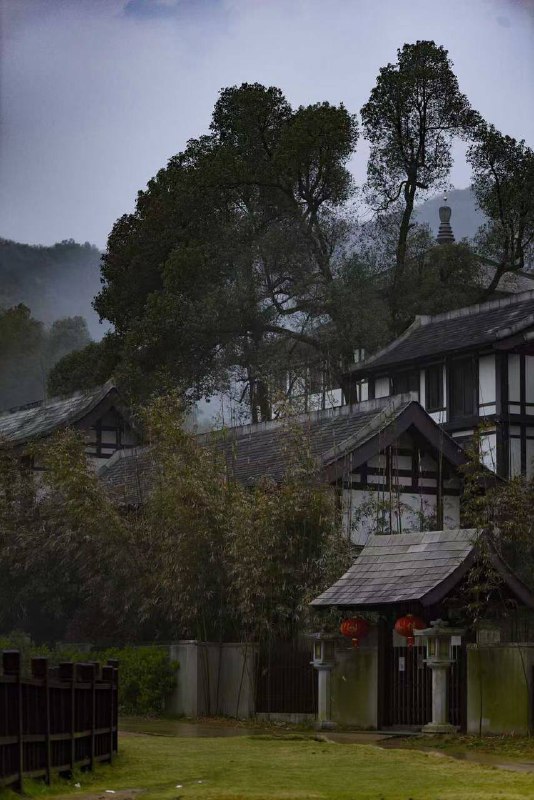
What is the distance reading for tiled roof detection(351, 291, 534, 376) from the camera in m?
49.3

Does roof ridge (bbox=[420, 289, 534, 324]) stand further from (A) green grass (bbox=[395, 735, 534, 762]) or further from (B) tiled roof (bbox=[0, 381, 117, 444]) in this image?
(A) green grass (bbox=[395, 735, 534, 762])

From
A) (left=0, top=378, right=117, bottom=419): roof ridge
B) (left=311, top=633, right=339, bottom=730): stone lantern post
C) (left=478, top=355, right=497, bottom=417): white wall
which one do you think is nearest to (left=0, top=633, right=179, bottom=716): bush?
(left=311, top=633, right=339, bottom=730): stone lantern post

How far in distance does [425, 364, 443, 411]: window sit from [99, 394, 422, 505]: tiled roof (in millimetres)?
12699

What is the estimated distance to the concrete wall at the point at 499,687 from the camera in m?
23.1

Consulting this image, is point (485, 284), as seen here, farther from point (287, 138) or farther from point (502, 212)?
point (287, 138)

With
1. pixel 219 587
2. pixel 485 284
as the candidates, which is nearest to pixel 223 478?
pixel 219 587

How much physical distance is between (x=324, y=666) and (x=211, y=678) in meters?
4.16

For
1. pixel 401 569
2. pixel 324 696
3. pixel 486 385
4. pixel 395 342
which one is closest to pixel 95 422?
pixel 395 342

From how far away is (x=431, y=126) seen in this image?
5619cm

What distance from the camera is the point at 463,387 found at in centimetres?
5109

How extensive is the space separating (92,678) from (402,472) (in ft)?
65.3

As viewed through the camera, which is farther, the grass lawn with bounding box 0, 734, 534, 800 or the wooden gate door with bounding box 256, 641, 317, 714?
the wooden gate door with bounding box 256, 641, 317, 714

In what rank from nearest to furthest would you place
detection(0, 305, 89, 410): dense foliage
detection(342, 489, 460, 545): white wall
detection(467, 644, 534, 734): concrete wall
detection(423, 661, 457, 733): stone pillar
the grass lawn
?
the grass lawn
detection(467, 644, 534, 734): concrete wall
detection(423, 661, 457, 733): stone pillar
detection(342, 489, 460, 545): white wall
detection(0, 305, 89, 410): dense foliage

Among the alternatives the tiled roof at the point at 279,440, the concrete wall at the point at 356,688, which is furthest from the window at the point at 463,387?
the concrete wall at the point at 356,688
